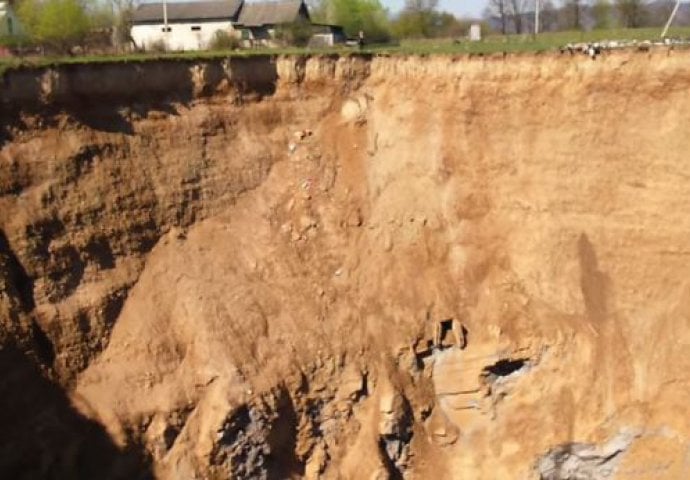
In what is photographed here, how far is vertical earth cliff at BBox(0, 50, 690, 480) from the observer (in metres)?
15.9

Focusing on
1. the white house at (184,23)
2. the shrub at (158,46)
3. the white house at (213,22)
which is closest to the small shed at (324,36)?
the white house at (213,22)

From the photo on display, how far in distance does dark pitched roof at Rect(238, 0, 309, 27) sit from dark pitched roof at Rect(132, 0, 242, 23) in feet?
1.17

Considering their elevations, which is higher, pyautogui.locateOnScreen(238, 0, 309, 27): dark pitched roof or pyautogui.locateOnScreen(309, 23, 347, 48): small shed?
pyautogui.locateOnScreen(238, 0, 309, 27): dark pitched roof

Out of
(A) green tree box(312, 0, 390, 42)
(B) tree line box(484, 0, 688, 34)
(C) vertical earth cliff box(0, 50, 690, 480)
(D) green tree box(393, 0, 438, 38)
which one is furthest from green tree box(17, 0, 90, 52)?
(B) tree line box(484, 0, 688, 34)

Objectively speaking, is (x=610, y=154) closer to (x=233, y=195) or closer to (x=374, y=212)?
(x=374, y=212)

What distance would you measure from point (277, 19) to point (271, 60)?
9465 millimetres

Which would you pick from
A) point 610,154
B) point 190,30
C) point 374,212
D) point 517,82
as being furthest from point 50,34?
point 610,154

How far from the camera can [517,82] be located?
17.7 meters

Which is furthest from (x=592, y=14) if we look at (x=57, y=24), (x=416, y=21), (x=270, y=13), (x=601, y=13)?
(x=57, y=24)

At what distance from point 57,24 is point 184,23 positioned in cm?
565

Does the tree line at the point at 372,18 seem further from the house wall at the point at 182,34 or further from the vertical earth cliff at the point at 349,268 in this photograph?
the vertical earth cliff at the point at 349,268

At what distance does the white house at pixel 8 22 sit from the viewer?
72.0 feet

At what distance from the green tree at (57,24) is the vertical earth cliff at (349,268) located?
611cm

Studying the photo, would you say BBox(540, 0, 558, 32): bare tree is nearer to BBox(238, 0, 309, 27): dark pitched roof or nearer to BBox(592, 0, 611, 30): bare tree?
BBox(592, 0, 611, 30): bare tree
